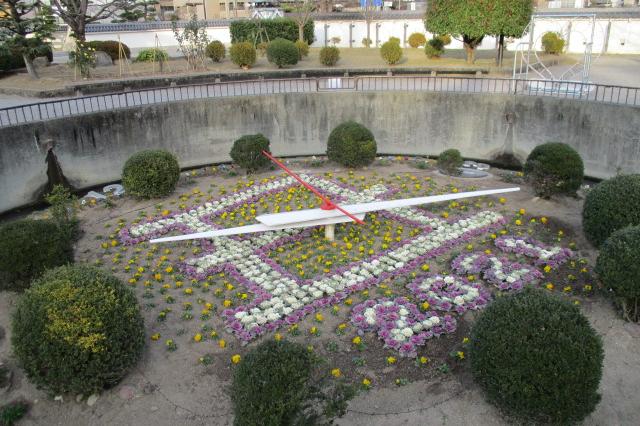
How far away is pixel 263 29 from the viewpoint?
30672 mm

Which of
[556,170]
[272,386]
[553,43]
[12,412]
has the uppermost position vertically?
[553,43]

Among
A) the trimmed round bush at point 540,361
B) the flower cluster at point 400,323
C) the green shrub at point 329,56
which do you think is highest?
the green shrub at point 329,56

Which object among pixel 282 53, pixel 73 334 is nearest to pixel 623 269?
pixel 73 334

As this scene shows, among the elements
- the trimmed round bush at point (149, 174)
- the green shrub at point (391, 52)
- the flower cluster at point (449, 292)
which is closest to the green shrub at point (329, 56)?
the green shrub at point (391, 52)

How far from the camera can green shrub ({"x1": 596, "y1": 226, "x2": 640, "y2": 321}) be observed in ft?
28.0

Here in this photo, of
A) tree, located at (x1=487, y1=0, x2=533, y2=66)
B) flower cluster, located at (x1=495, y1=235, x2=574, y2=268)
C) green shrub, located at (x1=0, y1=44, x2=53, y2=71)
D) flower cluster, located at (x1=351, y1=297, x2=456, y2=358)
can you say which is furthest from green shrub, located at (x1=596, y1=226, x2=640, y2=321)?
green shrub, located at (x1=0, y1=44, x2=53, y2=71)

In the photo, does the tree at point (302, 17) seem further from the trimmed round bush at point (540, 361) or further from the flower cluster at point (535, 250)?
the trimmed round bush at point (540, 361)

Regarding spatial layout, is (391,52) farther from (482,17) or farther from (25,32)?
(25,32)

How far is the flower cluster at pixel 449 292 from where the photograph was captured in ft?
31.0

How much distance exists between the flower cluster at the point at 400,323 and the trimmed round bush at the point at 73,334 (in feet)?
11.6

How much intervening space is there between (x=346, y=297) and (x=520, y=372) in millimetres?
3704

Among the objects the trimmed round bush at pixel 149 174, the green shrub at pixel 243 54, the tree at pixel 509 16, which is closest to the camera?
the trimmed round bush at pixel 149 174

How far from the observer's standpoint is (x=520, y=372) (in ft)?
21.9

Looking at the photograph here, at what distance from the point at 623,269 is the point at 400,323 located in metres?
3.39
